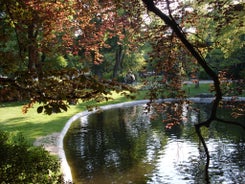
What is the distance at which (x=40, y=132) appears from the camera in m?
19.5

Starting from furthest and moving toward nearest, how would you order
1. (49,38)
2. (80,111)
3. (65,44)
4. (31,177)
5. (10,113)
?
(80,111) < (10,113) < (65,44) < (49,38) < (31,177)

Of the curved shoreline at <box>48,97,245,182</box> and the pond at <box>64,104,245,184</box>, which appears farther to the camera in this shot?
the pond at <box>64,104,245,184</box>

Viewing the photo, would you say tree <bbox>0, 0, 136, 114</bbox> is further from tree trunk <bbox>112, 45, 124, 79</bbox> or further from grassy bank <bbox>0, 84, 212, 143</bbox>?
tree trunk <bbox>112, 45, 124, 79</bbox>

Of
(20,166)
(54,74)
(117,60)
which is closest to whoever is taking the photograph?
(54,74)

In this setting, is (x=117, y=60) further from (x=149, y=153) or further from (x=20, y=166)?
(x=20, y=166)

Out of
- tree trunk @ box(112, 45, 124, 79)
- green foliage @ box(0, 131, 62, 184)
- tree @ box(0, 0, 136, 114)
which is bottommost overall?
green foliage @ box(0, 131, 62, 184)

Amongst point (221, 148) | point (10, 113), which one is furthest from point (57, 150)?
point (10, 113)

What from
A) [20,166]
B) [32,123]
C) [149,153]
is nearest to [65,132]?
[32,123]

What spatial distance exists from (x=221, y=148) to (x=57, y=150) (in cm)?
799

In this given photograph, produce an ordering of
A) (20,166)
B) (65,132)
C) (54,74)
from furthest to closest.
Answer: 1. (65,132)
2. (20,166)
3. (54,74)

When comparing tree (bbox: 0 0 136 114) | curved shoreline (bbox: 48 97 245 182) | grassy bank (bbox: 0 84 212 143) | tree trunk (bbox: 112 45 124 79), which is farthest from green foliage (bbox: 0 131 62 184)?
tree trunk (bbox: 112 45 124 79)

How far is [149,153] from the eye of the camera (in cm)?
1612

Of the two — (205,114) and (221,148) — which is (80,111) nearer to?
(205,114)

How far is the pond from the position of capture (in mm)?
12750
